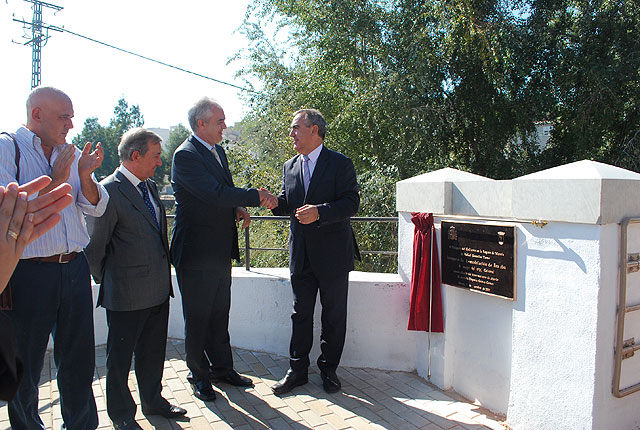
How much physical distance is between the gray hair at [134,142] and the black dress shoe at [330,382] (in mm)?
2241

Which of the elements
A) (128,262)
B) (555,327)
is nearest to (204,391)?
(128,262)

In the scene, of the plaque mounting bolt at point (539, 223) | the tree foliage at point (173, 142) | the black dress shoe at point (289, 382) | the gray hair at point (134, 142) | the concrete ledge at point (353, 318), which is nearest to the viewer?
the plaque mounting bolt at point (539, 223)

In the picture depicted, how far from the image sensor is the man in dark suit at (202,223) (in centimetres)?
350

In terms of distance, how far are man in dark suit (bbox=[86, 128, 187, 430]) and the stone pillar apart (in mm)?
2294

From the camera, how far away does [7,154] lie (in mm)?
2494

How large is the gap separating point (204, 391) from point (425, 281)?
6.45 ft

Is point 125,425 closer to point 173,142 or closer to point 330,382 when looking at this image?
point 330,382

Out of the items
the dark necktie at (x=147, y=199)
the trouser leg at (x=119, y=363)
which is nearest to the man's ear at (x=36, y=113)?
the dark necktie at (x=147, y=199)

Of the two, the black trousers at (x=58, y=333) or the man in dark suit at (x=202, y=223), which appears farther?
the man in dark suit at (x=202, y=223)

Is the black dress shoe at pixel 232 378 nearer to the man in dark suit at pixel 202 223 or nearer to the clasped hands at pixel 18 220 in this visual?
the man in dark suit at pixel 202 223

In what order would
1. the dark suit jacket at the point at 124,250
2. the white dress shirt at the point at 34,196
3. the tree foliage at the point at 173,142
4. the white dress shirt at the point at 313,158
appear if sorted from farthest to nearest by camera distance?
1. the tree foliage at the point at 173,142
2. the white dress shirt at the point at 313,158
3. the dark suit jacket at the point at 124,250
4. the white dress shirt at the point at 34,196

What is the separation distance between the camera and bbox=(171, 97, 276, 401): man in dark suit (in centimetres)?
350

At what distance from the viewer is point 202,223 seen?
3580 mm

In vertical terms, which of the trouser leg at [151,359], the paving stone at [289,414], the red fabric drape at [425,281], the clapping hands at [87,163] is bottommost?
the paving stone at [289,414]
